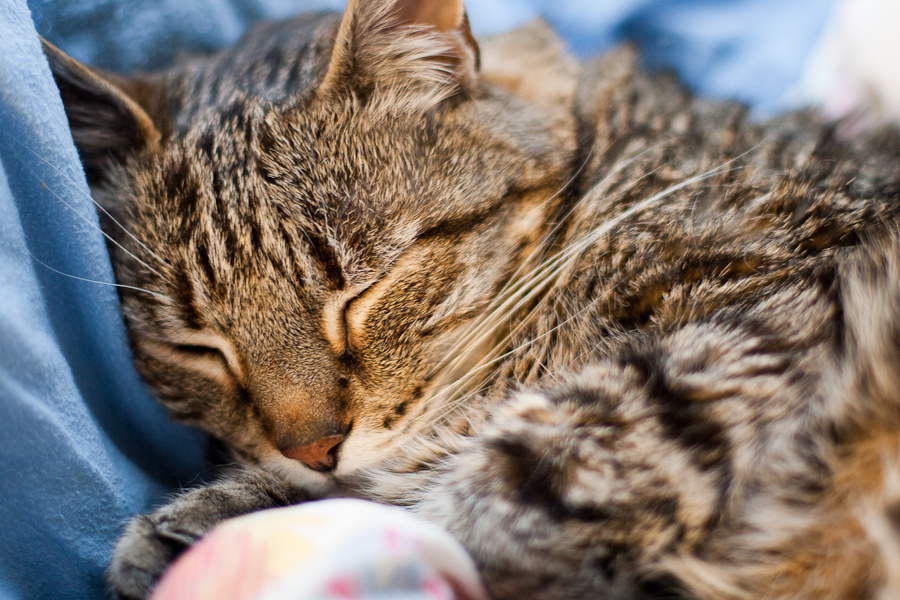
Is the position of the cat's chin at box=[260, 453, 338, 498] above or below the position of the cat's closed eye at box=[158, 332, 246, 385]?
Answer: below

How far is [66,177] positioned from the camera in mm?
819

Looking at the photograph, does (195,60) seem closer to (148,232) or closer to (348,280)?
(148,232)

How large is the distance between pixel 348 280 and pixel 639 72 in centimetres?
82

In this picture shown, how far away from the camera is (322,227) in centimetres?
83

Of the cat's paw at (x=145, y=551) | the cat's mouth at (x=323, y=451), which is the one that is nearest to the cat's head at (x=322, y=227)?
the cat's mouth at (x=323, y=451)

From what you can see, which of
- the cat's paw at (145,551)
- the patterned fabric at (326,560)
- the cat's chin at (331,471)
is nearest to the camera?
the patterned fabric at (326,560)

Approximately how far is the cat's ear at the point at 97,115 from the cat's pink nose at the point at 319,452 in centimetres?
54

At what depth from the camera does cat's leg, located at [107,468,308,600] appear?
29.7 inches

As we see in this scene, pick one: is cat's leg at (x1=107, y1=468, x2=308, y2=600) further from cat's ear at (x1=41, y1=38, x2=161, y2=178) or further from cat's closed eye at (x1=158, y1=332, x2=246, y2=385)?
cat's ear at (x1=41, y1=38, x2=161, y2=178)

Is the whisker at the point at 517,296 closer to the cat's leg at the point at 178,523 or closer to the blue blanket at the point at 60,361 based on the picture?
the cat's leg at the point at 178,523

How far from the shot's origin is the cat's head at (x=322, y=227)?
837 millimetres

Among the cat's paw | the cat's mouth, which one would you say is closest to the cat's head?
the cat's mouth

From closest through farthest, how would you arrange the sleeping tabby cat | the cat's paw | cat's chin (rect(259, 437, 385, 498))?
the sleeping tabby cat → the cat's paw → cat's chin (rect(259, 437, 385, 498))

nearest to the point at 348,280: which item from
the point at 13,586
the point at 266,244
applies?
the point at 266,244
